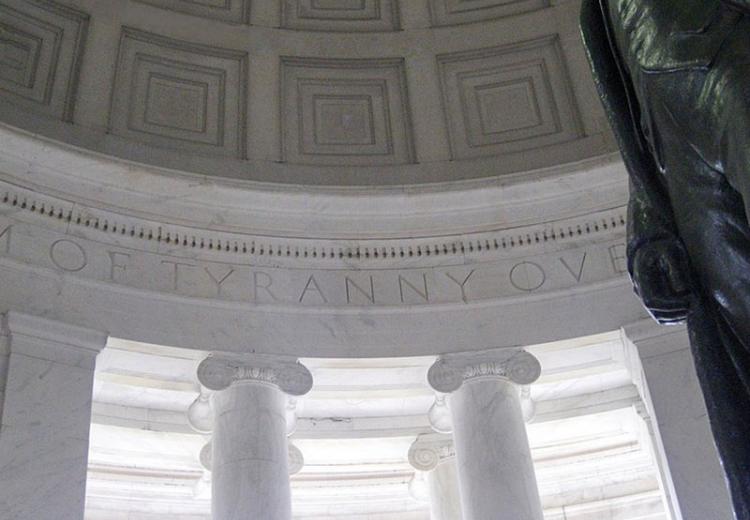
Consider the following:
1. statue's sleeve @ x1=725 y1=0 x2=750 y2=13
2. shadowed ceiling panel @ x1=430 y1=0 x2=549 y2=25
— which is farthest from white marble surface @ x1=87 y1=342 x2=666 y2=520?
statue's sleeve @ x1=725 y1=0 x2=750 y2=13

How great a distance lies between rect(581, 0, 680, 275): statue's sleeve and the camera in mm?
4770

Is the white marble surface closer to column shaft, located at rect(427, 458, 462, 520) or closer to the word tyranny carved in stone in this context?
column shaft, located at rect(427, 458, 462, 520)

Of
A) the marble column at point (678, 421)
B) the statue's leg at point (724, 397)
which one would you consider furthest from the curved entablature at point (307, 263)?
the statue's leg at point (724, 397)

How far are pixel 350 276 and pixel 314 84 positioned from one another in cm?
410

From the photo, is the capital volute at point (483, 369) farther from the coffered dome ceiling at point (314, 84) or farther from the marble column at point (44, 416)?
the marble column at point (44, 416)

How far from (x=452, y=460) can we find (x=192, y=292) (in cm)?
657

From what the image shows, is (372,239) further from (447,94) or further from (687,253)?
(687,253)

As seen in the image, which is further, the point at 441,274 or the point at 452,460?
the point at 452,460

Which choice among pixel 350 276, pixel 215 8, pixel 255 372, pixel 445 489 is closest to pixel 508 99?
pixel 350 276

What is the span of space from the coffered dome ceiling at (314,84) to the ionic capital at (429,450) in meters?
4.95

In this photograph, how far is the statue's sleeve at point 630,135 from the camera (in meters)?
4.77

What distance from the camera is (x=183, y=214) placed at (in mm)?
17328

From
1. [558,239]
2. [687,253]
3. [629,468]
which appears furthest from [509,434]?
[687,253]

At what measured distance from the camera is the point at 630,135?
497cm
